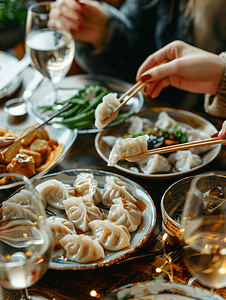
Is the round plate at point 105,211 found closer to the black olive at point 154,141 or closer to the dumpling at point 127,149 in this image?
the dumpling at point 127,149

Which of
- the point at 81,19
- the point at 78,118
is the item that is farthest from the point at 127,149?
the point at 81,19

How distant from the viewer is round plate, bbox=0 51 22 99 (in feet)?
6.34

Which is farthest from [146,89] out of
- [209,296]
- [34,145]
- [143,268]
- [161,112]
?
[209,296]

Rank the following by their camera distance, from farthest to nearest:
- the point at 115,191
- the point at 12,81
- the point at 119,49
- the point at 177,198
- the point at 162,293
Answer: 1. the point at 119,49
2. the point at 12,81
3. the point at 115,191
4. the point at 177,198
5. the point at 162,293

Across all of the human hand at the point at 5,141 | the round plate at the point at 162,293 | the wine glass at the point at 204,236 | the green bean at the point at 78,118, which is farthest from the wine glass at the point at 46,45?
the round plate at the point at 162,293

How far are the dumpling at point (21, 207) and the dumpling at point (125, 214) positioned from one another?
1.21 ft

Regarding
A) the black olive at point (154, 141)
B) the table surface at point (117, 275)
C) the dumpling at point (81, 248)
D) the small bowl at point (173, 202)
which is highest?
the small bowl at point (173, 202)

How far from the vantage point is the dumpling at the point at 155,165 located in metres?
1.36

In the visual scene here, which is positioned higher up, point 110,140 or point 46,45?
point 46,45

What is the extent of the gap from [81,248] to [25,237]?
0.20 m

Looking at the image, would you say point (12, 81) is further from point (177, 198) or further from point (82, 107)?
point (177, 198)

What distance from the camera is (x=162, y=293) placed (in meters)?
0.68

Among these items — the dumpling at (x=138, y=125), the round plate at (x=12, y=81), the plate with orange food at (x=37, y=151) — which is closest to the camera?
the plate with orange food at (x=37, y=151)

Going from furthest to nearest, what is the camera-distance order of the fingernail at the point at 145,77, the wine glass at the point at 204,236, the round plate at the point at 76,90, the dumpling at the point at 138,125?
the round plate at the point at 76,90
the dumpling at the point at 138,125
the fingernail at the point at 145,77
the wine glass at the point at 204,236
